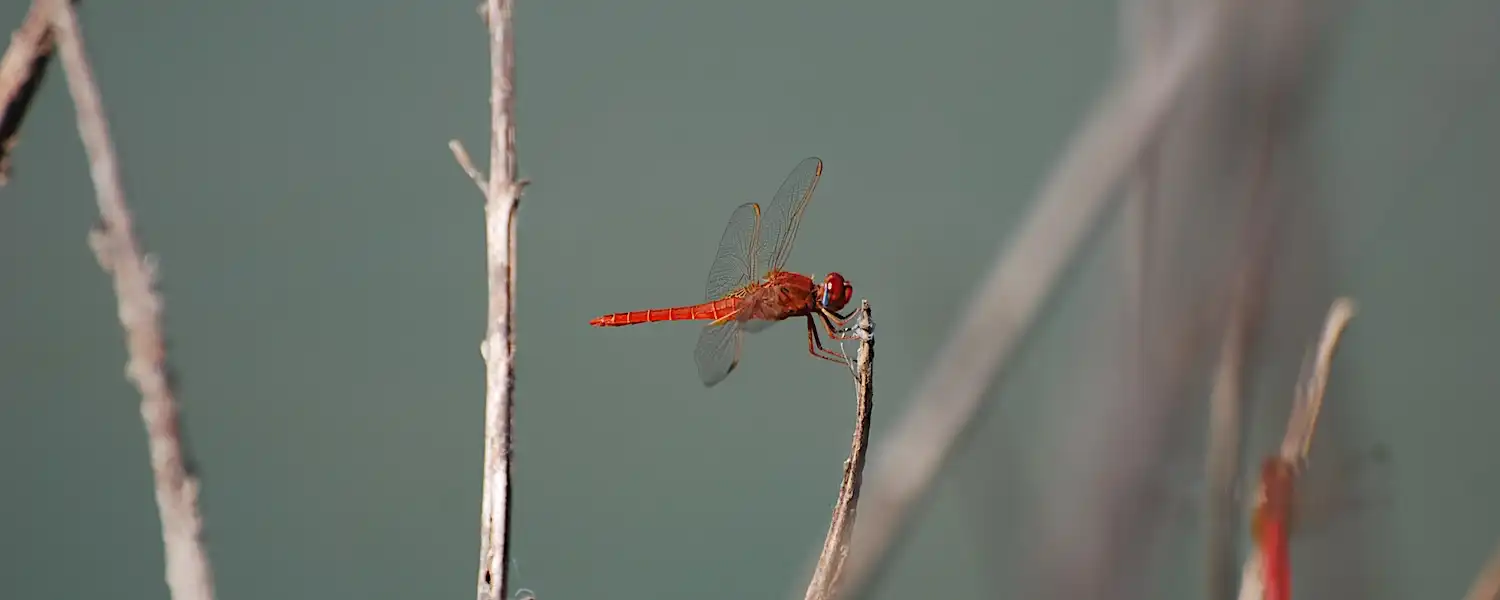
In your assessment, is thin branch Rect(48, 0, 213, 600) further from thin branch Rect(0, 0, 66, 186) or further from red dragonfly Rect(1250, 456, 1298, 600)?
red dragonfly Rect(1250, 456, 1298, 600)

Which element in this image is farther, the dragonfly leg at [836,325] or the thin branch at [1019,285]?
the dragonfly leg at [836,325]

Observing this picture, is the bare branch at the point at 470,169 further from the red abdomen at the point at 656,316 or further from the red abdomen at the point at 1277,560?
the red abdomen at the point at 656,316

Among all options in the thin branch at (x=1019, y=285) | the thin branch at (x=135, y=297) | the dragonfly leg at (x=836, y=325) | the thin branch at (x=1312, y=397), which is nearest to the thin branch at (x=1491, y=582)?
the thin branch at (x=1312, y=397)

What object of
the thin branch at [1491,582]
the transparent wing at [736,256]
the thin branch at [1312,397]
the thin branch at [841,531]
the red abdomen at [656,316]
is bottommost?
the thin branch at [1491,582]

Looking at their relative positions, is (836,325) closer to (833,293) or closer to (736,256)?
(833,293)

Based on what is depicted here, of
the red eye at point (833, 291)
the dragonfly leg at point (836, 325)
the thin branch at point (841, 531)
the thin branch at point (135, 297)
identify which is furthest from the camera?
the red eye at point (833, 291)

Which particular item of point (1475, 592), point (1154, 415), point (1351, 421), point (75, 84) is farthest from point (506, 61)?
point (1475, 592)

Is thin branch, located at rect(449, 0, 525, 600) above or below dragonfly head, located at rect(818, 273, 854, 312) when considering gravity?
below

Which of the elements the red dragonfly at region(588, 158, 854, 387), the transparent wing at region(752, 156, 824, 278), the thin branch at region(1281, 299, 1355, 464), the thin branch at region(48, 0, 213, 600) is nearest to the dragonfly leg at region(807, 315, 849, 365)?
the red dragonfly at region(588, 158, 854, 387)
